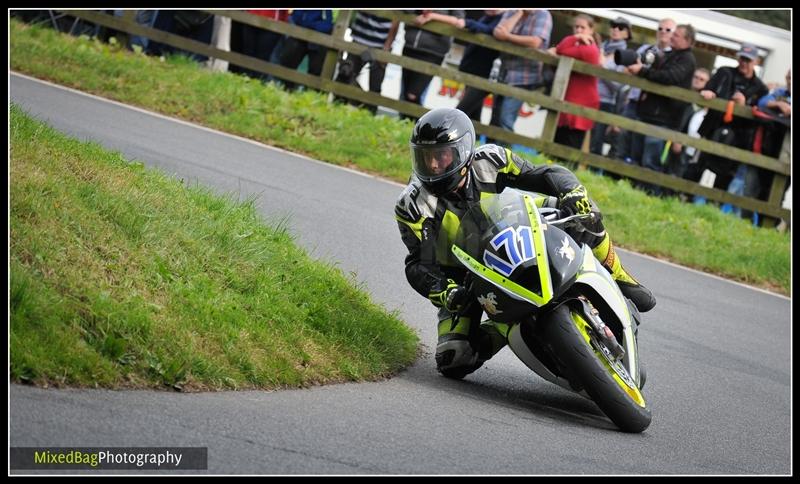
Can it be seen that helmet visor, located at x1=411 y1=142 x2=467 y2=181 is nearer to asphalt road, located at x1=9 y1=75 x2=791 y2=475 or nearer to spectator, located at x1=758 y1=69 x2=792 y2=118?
asphalt road, located at x1=9 y1=75 x2=791 y2=475

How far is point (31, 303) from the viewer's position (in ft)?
17.3

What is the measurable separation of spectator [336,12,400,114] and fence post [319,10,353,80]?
13 cm

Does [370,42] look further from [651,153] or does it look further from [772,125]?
[772,125]

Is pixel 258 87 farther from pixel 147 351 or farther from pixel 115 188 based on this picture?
pixel 147 351

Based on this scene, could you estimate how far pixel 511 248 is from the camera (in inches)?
247

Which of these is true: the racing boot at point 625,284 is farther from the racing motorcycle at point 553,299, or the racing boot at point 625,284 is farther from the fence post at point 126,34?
the fence post at point 126,34

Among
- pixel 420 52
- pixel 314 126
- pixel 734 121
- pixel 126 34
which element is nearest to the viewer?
pixel 314 126

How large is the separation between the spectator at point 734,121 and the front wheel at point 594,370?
961 cm

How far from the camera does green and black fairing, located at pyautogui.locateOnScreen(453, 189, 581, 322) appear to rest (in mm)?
6266

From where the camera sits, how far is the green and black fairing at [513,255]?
20.6 ft

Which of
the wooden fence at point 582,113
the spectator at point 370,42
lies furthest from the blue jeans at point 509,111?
the spectator at point 370,42

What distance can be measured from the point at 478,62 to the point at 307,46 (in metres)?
2.46

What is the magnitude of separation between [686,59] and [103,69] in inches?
289

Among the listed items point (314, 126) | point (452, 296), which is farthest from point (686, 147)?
point (452, 296)
